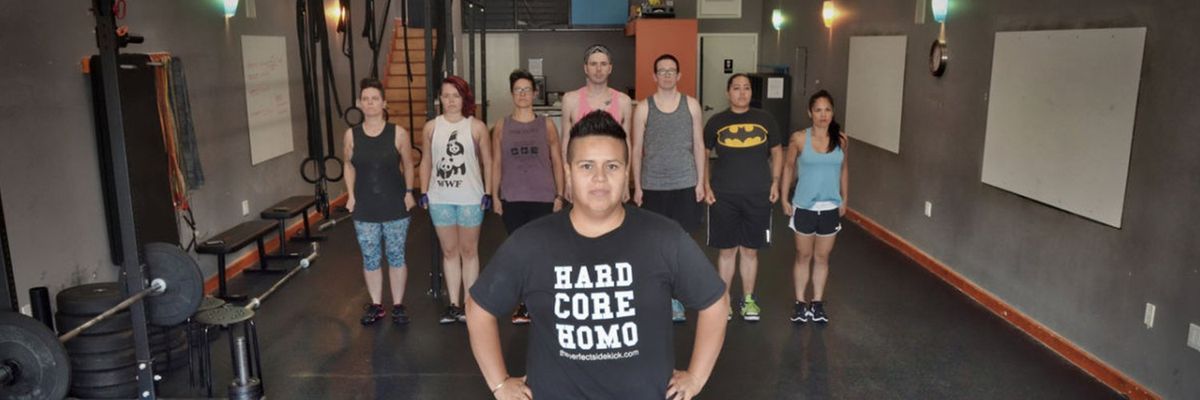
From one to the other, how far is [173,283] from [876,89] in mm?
5243

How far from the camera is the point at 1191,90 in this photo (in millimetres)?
3527

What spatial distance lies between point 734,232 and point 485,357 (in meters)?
2.77

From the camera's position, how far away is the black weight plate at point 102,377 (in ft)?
12.3

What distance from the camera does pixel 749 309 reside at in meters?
4.84

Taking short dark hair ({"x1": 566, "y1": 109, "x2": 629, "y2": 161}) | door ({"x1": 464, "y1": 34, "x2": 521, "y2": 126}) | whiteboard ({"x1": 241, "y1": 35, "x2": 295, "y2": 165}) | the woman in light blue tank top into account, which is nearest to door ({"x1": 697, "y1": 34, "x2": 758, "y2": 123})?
door ({"x1": 464, "y1": 34, "x2": 521, "y2": 126})

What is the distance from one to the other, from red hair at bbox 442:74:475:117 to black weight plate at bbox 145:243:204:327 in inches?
60.7

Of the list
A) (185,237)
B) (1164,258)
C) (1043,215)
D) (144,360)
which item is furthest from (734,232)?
(185,237)

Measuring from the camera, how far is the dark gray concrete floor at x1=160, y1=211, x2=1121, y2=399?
155 inches

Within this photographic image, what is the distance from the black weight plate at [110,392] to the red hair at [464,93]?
1.83 metres

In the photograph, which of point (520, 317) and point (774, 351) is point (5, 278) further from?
point (774, 351)

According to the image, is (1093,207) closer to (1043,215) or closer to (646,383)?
(1043,215)

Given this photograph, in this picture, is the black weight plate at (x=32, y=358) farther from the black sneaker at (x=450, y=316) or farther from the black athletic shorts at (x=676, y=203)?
the black athletic shorts at (x=676, y=203)

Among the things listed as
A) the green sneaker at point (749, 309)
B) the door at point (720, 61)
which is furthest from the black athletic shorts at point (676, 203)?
the door at point (720, 61)

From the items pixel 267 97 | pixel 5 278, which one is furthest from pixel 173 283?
pixel 267 97
